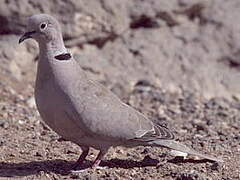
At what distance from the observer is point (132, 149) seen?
6.71 metres

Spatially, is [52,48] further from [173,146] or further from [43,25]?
[173,146]

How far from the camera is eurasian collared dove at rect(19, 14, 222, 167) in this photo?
5.49m

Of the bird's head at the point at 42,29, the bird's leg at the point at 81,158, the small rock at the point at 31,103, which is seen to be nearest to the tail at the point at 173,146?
the bird's leg at the point at 81,158

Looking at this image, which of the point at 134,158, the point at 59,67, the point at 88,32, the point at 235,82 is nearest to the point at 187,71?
the point at 235,82

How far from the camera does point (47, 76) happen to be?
5.57 metres

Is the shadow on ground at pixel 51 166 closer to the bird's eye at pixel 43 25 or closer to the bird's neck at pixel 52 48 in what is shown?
the bird's neck at pixel 52 48

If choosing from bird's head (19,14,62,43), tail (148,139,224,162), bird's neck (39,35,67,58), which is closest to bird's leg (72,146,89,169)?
tail (148,139,224,162)

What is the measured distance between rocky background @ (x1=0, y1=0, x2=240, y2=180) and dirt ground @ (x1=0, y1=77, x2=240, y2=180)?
0.03ft

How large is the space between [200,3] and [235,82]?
1329 mm

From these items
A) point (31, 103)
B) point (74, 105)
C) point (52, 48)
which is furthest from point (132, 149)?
point (31, 103)

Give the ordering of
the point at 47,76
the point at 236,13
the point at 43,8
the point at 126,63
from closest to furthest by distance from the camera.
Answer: the point at 47,76 → the point at 43,8 → the point at 126,63 → the point at 236,13

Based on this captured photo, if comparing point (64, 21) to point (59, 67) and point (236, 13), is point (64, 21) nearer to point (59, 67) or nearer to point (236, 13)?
point (236, 13)

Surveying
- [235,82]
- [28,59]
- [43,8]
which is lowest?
[235,82]

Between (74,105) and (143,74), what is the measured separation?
4814 millimetres
